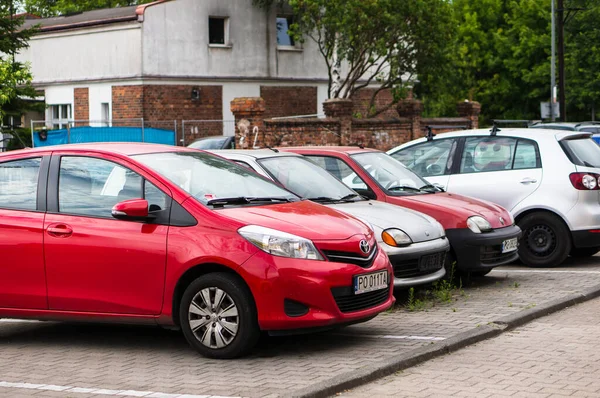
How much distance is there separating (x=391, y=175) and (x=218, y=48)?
29.5 m

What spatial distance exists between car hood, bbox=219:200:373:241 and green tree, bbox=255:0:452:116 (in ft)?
101

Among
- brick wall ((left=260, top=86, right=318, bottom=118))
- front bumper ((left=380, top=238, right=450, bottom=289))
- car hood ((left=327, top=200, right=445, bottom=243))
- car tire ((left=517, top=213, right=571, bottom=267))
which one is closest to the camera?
front bumper ((left=380, top=238, right=450, bottom=289))

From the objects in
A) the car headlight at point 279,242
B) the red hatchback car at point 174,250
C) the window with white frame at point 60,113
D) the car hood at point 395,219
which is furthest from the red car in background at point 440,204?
the window with white frame at point 60,113

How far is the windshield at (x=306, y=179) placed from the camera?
417 inches

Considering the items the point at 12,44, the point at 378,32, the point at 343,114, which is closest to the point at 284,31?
the point at 378,32

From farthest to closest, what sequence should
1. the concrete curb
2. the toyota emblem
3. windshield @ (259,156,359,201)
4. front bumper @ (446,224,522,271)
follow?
1. front bumper @ (446,224,522,271)
2. windshield @ (259,156,359,201)
3. the toyota emblem
4. the concrete curb

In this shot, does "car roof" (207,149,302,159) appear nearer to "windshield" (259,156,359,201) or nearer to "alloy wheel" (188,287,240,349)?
"windshield" (259,156,359,201)

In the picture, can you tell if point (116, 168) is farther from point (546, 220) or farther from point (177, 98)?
point (177, 98)

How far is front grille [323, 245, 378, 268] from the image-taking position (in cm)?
775

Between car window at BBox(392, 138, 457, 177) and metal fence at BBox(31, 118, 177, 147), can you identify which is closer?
car window at BBox(392, 138, 457, 177)

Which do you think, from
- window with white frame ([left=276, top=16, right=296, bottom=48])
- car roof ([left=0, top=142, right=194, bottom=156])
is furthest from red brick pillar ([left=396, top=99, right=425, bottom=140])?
car roof ([left=0, top=142, right=194, bottom=156])

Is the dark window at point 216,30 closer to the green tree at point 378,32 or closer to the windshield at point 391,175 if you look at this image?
the green tree at point 378,32

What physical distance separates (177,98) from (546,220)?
27.8 m

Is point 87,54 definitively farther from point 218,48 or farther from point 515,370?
point 515,370
